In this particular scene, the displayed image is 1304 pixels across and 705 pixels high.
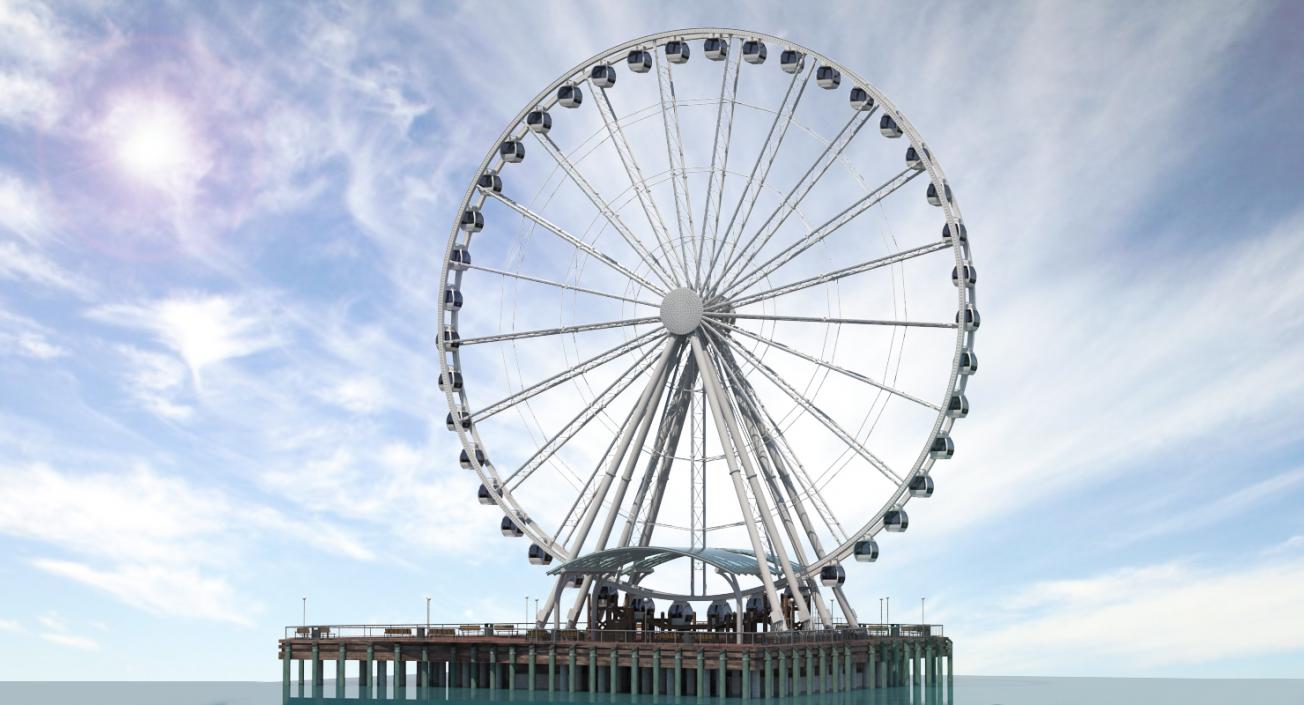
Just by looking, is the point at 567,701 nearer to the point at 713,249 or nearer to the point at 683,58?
the point at 713,249

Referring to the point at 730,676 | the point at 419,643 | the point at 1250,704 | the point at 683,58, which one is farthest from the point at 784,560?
the point at 1250,704

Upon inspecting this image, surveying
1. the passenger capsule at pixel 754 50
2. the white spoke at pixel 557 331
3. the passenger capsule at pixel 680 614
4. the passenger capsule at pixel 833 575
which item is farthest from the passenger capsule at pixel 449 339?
the passenger capsule at pixel 833 575

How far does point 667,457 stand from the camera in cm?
5869

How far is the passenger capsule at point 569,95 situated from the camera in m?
60.8

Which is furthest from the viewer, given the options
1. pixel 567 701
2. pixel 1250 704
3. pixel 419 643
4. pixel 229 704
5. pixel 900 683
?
pixel 1250 704

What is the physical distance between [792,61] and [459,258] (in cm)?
1698

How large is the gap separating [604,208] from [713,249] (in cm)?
527

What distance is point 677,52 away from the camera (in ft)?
192

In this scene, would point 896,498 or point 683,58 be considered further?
point 683,58

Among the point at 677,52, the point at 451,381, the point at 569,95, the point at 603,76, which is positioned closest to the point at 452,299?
the point at 451,381

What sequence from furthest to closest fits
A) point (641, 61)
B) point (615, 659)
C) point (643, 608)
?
point (643, 608) → point (641, 61) → point (615, 659)

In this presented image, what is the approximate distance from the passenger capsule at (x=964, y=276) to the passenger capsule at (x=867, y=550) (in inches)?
399

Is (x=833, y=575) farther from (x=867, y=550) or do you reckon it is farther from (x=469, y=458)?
(x=469, y=458)

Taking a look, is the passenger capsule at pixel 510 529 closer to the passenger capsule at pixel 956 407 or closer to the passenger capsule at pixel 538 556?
the passenger capsule at pixel 538 556
